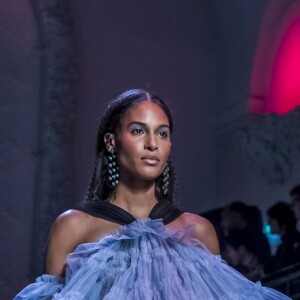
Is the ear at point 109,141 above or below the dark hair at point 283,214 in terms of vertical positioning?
below

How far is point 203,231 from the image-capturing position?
79.8 inches

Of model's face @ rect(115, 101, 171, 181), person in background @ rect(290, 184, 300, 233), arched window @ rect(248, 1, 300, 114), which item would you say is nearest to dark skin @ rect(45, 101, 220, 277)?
model's face @ rect(115, 101, 171, 181)

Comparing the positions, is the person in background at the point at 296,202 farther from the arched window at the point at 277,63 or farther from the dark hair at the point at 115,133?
the dark hair at the point at 115,133

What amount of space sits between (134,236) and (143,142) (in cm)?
23

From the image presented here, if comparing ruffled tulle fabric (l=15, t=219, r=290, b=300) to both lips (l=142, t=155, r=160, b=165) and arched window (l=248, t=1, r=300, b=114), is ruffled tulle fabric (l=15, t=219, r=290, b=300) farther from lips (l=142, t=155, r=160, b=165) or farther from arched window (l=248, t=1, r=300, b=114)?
arched window (l=248, t=1, r=300, b=114)

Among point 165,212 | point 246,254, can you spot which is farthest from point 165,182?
point 246,254

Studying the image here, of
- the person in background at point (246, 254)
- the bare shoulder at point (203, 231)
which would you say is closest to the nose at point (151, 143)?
the bare shoulder at point (203, 231)

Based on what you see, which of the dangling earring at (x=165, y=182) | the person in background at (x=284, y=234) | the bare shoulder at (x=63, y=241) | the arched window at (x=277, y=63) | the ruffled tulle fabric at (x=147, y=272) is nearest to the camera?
the ruffled tulle fabric at (x=147, y=272)

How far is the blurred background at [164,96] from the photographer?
4.42 metres

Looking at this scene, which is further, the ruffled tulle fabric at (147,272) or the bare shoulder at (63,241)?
the bare shoulder at (63,241)

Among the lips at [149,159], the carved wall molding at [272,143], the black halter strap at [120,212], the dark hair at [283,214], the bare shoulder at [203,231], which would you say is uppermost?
the carved wall molding at [272,143]

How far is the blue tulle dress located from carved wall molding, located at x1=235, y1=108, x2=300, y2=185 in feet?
8.30

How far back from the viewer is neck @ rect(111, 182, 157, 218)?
1.97 metres

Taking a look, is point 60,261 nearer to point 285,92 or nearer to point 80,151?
point 80,151
